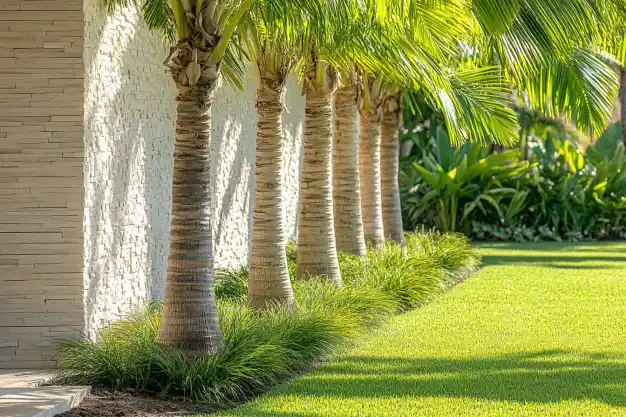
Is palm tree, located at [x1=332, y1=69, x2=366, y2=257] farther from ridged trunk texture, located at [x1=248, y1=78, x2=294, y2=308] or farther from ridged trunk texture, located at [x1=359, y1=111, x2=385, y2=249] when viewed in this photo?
ridged trunk texture, located at [x1=248, y1=78, x2=294, y2=308]

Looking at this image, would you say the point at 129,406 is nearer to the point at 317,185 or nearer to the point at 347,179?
the point at 317,185

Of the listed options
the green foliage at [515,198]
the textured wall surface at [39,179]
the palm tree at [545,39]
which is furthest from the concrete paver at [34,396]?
the green foliage at [515,198]

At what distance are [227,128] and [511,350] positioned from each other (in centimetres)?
557

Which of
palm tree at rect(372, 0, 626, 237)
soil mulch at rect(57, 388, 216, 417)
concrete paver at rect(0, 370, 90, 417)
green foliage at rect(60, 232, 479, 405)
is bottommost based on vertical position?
soil mulch at rect(57, 388, 216, 417)

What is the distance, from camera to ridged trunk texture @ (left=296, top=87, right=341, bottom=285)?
13164mm

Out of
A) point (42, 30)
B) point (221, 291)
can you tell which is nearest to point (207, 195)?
point (42, 30)

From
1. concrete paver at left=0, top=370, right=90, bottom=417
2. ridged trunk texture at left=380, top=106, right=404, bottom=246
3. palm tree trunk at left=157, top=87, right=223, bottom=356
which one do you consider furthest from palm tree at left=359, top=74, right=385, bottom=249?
concrete paver at left=0, top=370, right=90, bottom=417

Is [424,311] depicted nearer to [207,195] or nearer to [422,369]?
[422,369]

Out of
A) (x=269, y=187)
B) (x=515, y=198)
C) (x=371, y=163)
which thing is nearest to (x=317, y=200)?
(x=269, y=187)

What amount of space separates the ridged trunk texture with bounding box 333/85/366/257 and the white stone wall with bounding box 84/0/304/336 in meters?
3.52

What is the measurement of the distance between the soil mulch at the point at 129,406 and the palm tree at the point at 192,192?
0.64m

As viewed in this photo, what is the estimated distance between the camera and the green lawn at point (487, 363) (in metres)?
8.20

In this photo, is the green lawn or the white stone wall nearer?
the green lawn

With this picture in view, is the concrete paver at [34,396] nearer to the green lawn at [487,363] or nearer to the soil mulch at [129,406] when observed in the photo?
the soil mulch at [129,406]
